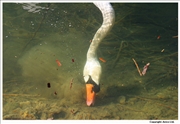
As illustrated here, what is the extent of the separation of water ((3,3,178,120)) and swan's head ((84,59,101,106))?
0.12 metres

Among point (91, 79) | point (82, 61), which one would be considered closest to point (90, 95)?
point (91, 79)

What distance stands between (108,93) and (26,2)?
2659mm

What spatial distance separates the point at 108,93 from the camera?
2.86 m

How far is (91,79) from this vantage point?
107 inches

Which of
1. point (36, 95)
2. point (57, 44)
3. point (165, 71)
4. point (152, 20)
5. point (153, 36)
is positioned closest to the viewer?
point (36, 95)

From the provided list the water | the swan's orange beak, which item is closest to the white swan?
the swan's orange beak

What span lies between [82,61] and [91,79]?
661mm

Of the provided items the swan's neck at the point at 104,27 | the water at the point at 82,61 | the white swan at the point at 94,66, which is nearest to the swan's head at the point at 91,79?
the white swan at the point at 94,66

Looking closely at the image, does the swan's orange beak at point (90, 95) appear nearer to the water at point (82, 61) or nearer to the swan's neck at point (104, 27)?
the water at point (82, 61)

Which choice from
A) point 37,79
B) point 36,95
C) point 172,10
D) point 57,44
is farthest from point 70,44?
point 172,10

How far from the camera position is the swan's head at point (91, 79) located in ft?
8.50

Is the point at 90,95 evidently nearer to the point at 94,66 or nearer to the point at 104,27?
the point at 94,66

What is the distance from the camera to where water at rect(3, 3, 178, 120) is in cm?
262

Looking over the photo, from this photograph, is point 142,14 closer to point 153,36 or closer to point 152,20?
point 152,20
